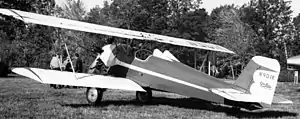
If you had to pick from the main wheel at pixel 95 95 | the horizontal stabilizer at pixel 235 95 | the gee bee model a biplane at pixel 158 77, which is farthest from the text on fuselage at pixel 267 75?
the main wheel at pixel 95 95

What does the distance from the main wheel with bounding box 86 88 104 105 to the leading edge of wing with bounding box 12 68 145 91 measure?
351 millimetres

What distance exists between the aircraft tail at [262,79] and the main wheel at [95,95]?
3.76 m

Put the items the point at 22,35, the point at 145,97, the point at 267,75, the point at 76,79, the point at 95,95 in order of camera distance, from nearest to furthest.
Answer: the point at 267,75, the point at 76,79, the point at 95,95, the point at 145,97, the point at 22,35

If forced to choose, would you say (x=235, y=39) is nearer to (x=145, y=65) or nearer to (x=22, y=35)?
(x=22, y=35)

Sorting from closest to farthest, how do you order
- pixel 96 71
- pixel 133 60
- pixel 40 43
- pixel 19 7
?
pixel 133 60 < pixel 96 71 < pixel 19 7 < pixel 40 43

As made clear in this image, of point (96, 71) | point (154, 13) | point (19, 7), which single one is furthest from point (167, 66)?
point (154, 13)

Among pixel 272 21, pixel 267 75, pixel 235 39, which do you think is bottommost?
pixel 267 75

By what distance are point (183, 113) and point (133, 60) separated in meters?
2.70

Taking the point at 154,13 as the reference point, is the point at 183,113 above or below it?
below

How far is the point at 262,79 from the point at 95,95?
14.2 ft

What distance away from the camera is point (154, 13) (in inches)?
2247

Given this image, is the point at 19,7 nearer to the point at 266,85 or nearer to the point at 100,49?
the point at 100,49

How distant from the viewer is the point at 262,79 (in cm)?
735

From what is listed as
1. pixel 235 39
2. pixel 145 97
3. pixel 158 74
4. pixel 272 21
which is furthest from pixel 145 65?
pixel 272 21
